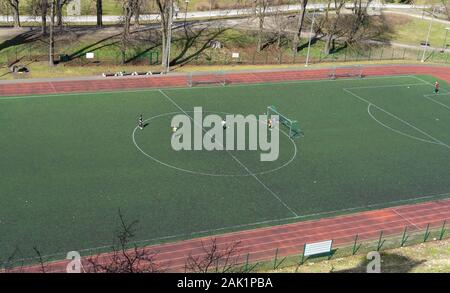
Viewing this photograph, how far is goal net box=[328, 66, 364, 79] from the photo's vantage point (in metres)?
68.1

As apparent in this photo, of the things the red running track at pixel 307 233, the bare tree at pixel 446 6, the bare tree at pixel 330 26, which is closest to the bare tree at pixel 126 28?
the bare tree at pixel 330 26

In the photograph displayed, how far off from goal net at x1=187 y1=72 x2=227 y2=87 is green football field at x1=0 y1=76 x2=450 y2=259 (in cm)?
175

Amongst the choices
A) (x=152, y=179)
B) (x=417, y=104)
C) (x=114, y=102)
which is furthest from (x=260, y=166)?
(x=417, y=104)

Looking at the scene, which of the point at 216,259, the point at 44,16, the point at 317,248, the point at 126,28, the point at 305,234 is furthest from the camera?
the point at 44,16

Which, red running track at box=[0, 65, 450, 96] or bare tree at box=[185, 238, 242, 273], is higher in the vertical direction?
red running track at box=[0, 65, 450, 96]

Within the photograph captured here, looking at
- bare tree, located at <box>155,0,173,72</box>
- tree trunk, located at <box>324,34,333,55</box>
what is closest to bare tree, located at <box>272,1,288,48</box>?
tree trunk, located at <box>324,34,333,55</box>

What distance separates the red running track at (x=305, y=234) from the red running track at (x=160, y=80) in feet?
96.2

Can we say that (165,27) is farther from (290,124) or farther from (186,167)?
(186,167)

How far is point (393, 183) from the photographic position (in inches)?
1650

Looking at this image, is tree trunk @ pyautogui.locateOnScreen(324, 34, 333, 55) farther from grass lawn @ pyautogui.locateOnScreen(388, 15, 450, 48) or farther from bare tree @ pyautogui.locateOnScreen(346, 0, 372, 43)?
grass lawn @ pyautogui.locateOnScreen(388, 15, 450, 48)

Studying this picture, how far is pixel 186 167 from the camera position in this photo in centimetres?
4162

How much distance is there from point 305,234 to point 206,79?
32057 millimetres

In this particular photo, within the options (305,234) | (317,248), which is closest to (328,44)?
(305,234)

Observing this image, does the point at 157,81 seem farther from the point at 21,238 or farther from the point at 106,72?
the point at 21,238
